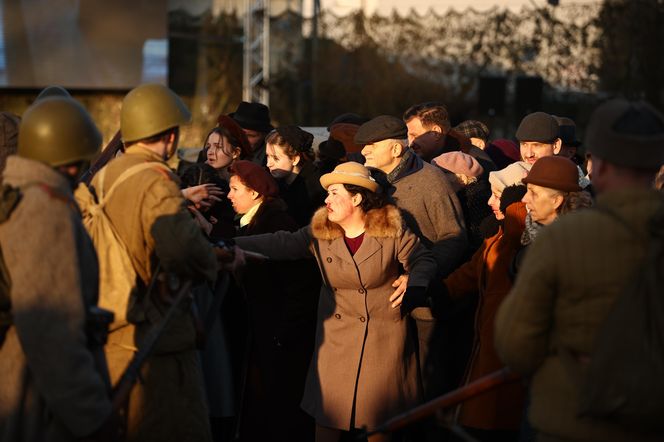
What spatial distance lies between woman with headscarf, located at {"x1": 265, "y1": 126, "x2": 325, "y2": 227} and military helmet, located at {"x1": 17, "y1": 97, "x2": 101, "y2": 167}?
3342 mm

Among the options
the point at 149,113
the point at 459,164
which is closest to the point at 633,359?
the point at 149,113

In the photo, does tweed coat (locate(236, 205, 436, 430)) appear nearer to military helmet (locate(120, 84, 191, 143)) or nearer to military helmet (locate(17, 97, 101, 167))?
military helmet (locate(120, 84, 191, 143))

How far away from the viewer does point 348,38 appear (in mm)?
19719

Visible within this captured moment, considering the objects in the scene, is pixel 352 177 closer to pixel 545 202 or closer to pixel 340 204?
pixel 340 204

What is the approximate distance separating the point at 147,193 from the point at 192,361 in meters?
0.68

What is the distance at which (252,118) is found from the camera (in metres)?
8.05

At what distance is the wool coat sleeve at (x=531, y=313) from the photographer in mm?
3293

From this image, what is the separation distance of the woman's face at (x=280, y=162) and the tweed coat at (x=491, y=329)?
178 centimetres

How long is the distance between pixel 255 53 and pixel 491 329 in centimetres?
1436

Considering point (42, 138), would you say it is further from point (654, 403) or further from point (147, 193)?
point (654, 403)

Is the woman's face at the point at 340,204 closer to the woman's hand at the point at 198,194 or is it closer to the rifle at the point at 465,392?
the woman's hand at the point at 198,194

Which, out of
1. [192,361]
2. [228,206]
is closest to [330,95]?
[228,206]

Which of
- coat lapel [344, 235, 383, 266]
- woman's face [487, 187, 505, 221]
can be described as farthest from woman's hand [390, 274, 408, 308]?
woman's face [487, 187, 505, 221]

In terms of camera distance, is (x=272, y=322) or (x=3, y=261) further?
(x=272, y=322)
